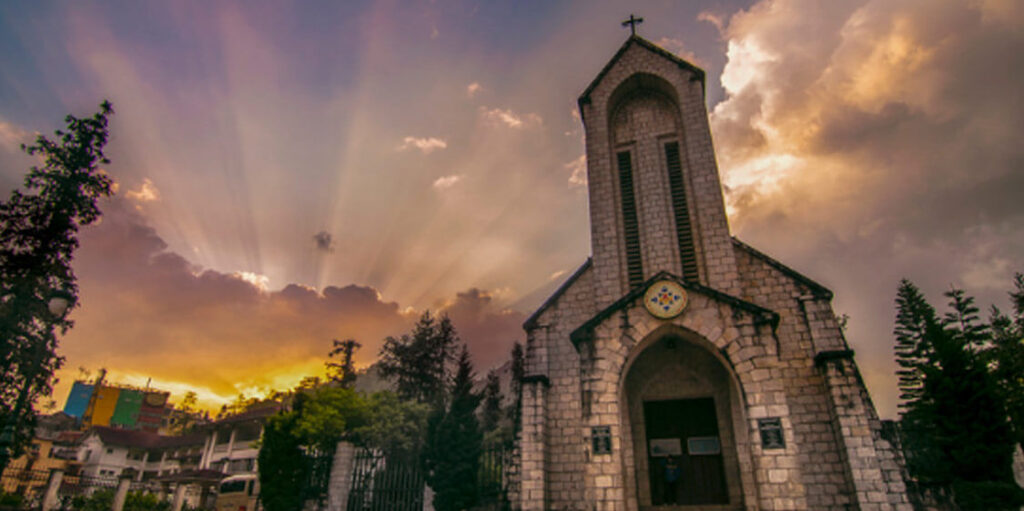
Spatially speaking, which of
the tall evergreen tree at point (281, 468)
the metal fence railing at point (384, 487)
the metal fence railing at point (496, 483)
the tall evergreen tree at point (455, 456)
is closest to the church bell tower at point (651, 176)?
the metal fence railing at point (496, 483)

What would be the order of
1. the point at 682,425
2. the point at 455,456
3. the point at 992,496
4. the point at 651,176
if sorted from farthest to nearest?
the point at 651,176 < the point at 455,456 < the point at 682,425 < the point at 992,496

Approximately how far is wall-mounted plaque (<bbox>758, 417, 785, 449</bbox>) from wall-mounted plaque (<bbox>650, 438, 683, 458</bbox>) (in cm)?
319

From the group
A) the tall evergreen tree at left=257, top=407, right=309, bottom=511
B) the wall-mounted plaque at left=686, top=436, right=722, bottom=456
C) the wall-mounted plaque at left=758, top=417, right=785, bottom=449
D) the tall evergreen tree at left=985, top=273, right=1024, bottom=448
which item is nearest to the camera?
the wall-mounted plaque at left=758, top=417, right=785, bottom=449

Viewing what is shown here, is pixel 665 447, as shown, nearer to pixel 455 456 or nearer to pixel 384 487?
pixel 455 456

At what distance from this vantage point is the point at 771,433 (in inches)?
423

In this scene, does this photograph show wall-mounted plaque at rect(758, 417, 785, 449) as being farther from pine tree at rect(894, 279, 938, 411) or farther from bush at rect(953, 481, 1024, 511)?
pine tree at rect(894, 279, 938, 411)

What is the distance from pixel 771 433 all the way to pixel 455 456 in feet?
31.1

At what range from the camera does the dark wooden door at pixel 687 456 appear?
512 inches

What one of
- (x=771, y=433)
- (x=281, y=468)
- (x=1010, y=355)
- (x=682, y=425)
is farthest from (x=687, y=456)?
(x=1010, y=355)

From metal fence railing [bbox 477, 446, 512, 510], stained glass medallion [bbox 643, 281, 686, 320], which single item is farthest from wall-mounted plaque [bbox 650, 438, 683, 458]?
metal fence railing [bbox 477, 446, 512, 510]

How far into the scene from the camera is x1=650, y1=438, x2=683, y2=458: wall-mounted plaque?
1355 cm

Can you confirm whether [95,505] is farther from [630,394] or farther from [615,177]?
[615,177]

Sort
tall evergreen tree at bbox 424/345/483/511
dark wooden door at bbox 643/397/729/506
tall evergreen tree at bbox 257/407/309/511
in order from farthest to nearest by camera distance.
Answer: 1. tall evergreen tree at bbox 257/407/309/511
2. tall evergreen tree at bbox 424/345/483/511
3. dark wooden door at bbox 643/397/729/506

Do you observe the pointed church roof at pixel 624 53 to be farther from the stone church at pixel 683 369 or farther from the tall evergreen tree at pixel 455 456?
the tall evergreen tree at pixel 455 456
